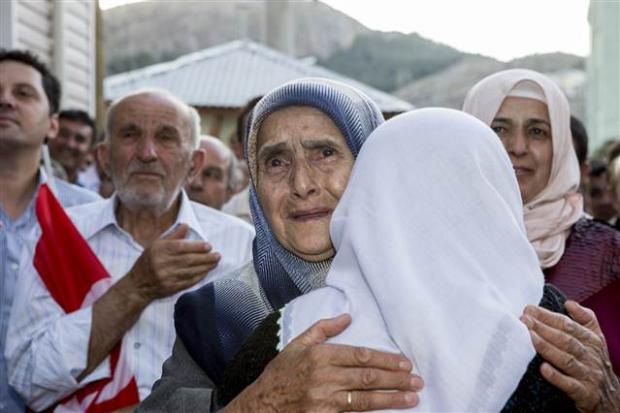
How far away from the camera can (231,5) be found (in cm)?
9912

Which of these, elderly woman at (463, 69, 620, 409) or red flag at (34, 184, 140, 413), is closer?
elderly woman at (463, 69, 620, 409)

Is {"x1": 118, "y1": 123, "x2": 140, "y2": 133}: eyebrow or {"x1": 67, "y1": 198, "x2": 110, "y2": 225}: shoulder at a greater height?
{"x1": 118, "y1": 123, "x2": 140, "y2": 133}: eyebrow

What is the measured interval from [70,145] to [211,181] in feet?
5.27

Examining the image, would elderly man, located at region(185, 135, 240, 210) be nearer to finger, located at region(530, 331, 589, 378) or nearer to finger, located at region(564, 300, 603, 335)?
finger, located at region(564, 300, 603, 335)

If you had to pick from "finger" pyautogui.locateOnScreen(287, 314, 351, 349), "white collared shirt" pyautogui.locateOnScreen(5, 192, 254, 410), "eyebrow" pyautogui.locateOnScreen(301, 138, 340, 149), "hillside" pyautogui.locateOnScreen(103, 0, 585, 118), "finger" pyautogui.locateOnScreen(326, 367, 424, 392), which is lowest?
"hillside" pyautogui.locateOnScreen(103, 0, 585, 118)

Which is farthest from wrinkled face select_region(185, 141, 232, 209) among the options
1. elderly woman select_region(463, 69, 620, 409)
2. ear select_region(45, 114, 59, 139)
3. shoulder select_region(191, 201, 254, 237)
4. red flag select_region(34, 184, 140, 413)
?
elderly woman select_region(463, 69, 620, 409)

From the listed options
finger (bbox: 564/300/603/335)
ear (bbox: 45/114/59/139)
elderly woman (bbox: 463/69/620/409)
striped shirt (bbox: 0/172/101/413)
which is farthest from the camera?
ear (bbox: 45/114/59/139)

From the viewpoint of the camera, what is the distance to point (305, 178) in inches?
106

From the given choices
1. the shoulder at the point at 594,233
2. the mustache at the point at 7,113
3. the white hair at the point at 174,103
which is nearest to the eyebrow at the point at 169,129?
the white hair at the point at 174,103

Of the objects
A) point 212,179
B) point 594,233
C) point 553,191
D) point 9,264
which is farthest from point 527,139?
point 212,179

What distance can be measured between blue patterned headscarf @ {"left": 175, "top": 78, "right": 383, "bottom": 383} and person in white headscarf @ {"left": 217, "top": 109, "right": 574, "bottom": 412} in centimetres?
53

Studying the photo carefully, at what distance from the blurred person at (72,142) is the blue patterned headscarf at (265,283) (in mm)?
5306

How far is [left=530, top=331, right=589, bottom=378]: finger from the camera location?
2.05m

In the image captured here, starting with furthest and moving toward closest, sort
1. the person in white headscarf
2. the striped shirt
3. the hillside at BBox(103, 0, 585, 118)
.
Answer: the hillside at BBox(103, 0, 585, 118), the striped shirt, the person in white headscarf
